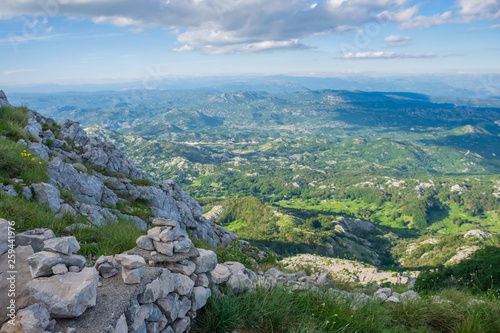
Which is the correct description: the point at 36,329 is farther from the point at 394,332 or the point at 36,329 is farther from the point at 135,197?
the point at 135,197

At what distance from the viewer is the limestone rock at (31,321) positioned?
3.79 metres

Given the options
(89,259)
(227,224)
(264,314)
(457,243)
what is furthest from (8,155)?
(227,224)

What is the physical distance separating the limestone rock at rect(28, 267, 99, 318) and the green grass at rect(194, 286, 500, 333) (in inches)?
110

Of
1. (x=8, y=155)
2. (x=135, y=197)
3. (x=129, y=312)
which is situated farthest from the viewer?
(x=135, y=197)

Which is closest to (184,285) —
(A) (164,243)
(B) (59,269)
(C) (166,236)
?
(A) (164,243)

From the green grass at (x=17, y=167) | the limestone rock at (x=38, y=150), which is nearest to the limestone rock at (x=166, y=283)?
the green grass at (x=17, y=167)

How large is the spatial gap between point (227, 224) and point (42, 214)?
187532 millimetres

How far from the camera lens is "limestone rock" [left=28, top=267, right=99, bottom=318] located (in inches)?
168

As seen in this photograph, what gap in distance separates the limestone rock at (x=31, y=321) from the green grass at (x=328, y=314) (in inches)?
130

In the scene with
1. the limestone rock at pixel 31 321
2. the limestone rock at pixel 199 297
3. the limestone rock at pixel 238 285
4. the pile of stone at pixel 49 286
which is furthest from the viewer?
the limestone rock at pixel 238 285

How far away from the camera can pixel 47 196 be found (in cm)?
1029

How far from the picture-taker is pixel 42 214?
804 centimetres

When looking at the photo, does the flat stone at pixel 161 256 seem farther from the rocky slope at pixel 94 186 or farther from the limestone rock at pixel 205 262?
the rocky slope at pixel 94 186

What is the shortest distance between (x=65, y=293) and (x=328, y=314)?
575 centimetres
